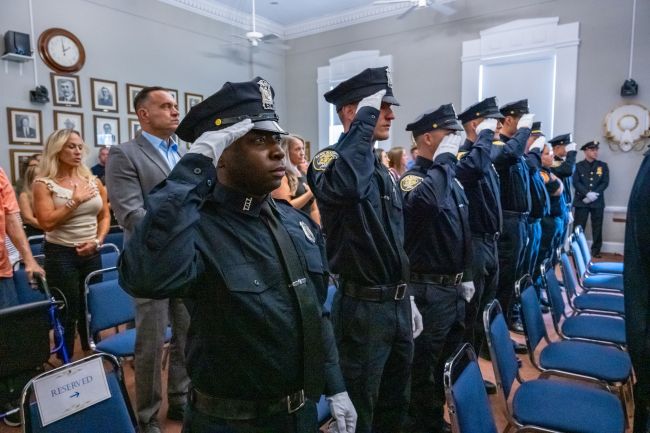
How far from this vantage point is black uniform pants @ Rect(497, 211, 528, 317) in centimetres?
344

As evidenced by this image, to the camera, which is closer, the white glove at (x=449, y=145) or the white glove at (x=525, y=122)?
the white glove at (x=449, y=145)

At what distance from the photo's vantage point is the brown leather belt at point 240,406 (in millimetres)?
1051

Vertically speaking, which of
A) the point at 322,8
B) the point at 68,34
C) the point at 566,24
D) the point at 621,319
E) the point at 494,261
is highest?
the point at 322,8

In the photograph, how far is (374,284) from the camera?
68.7 inches

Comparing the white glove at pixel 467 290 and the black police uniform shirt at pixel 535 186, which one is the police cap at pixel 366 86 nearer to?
the white glove at pixel 467 290

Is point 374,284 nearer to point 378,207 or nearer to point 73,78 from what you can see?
point 378,207

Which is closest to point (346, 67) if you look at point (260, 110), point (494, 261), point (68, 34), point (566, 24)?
point (566, 24)

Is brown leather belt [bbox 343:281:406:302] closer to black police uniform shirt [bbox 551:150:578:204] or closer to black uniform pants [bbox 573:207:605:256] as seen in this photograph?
black police uniform shirt [bbox 551:150:578:204]

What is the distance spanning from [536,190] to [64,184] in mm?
3719

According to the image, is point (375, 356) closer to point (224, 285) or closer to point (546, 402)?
point (546, 402)

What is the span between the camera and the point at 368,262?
1747 millimetres

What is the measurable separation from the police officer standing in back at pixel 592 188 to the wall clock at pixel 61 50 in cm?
698

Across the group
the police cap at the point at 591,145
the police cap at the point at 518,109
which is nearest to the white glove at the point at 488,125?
the police cap at the point at 518,109

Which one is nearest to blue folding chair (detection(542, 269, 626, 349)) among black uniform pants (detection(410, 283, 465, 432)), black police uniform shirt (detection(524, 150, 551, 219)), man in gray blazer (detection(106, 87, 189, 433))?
black uniform pants (detection(410, 283, 465, 432))
